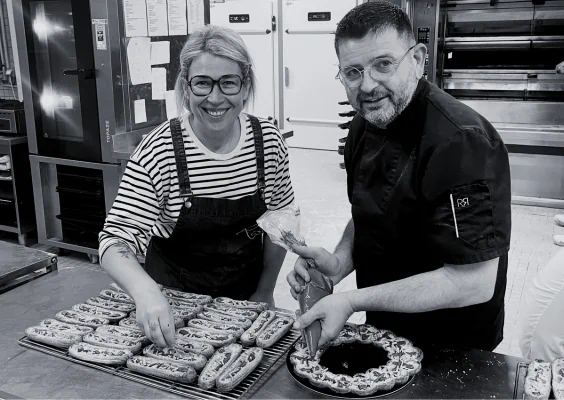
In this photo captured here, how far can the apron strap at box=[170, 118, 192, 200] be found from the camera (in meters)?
2.09

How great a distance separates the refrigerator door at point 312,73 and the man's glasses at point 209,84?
622cm

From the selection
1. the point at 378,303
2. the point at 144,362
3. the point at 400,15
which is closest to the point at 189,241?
the point at 144,362

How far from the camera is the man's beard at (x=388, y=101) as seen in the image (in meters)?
1.59

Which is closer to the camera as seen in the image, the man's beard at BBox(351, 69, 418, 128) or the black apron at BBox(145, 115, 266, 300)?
the man's beard at BBox(351, 69, 418, 128)

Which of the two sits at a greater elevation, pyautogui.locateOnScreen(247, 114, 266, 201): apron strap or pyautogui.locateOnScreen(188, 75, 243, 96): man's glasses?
pyautogui.locateOnScreen(188, 75, 243, 96): man's glasses

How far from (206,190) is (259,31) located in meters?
6.81

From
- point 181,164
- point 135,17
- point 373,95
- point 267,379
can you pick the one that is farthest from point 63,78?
point 267,379

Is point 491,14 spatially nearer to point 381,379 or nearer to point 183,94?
point 183,94

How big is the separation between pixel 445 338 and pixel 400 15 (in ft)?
3.31

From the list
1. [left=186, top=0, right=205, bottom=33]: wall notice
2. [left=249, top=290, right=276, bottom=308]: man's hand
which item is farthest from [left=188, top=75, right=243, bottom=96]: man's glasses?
[left=186, top=0, right=205, bottom=33]: wall notice

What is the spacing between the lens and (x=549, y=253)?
475cm

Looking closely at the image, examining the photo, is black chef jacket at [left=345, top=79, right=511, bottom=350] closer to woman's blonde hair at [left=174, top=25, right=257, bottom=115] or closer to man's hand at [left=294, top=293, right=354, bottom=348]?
man's hand at [left=294, top=293, right=354, bottom=348]

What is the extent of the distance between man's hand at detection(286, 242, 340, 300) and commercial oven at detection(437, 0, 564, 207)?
444 cm

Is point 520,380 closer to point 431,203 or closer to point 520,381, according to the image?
point 520,381
